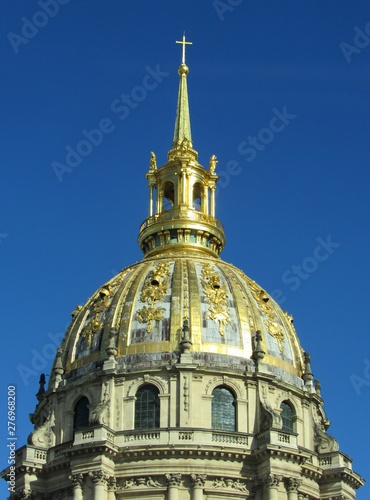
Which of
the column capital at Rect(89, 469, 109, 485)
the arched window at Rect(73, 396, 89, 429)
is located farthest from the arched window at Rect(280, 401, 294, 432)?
the column capital at Rect(89, 469, 109, 485)

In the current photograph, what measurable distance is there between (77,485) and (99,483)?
1521 mm

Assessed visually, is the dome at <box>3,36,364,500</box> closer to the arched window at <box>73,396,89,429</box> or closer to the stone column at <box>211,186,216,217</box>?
the arched window at <box>73,396,89,429</box>

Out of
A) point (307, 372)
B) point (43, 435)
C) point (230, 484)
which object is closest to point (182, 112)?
point (307, 372)

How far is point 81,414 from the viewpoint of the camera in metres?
76.1

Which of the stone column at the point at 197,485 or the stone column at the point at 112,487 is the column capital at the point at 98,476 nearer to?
the stone column at the point at 112,487

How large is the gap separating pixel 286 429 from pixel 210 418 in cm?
591

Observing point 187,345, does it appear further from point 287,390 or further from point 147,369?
point 287,390

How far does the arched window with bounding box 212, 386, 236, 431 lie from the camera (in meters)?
73.4

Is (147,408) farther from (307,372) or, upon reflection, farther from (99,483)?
(307,372)

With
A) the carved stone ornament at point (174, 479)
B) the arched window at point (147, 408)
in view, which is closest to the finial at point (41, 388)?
the arched window at point (147, 408)

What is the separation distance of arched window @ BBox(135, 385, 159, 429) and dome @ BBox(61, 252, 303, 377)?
1.76 meters

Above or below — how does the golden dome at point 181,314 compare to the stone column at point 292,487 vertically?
above

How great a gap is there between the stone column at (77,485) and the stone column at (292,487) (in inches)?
477

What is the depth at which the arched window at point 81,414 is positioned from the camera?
247 ft
